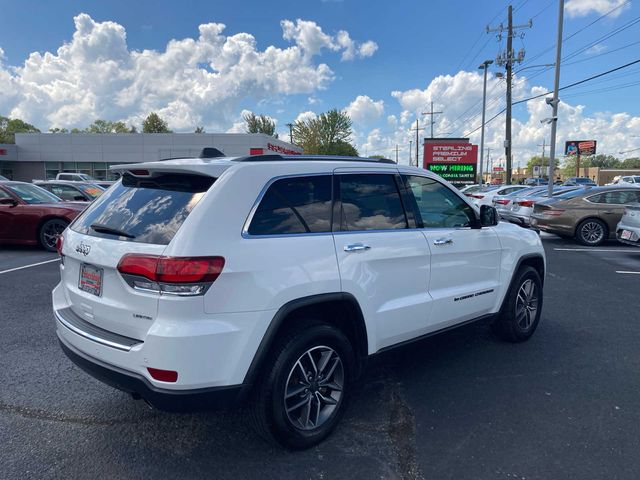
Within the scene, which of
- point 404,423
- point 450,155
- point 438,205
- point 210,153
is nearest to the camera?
point 404,423

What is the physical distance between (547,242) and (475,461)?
10826 millimetres

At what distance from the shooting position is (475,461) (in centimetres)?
271

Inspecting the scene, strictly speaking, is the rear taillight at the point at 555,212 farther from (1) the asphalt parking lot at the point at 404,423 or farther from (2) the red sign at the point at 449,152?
(2) the red sign at the point at 449,152

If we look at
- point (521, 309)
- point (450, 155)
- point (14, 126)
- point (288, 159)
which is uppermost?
point (14, 126)

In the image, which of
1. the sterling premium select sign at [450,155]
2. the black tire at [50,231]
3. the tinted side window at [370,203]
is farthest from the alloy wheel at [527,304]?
the sterling premium select sign at [450,155]

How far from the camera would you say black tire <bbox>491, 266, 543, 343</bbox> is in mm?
4425

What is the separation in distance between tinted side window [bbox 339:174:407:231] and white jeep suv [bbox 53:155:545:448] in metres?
0.01

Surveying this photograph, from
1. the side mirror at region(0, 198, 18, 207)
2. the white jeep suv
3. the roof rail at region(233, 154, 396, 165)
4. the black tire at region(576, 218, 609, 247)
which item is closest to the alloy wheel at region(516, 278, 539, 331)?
the white jeep suv

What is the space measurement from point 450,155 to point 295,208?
78.4ft

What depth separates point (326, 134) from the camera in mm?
79375

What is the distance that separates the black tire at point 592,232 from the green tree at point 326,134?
6456 cm

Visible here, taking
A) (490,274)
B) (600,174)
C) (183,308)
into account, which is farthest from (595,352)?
(600,174)

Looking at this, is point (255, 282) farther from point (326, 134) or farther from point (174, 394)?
point (326, 134)

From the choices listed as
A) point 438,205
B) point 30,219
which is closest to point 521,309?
point 438,205
